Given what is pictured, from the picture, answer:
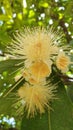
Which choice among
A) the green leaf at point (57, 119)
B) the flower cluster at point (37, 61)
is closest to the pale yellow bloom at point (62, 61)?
the flower cluster at point (37, 61)

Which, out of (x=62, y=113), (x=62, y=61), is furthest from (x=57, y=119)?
(x=62, y=61)

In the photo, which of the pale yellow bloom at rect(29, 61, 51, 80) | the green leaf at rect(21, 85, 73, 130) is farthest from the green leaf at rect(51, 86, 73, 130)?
the pale yellow bloom at rect(29, 61, 51, 80)

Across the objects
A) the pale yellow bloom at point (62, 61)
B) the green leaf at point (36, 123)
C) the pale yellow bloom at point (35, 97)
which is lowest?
the green leaf at point (36, 123)

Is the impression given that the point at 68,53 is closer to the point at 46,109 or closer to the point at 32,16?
the point at 46,109

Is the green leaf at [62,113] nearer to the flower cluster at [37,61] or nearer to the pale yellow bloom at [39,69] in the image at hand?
the flower cluster at [37,61]

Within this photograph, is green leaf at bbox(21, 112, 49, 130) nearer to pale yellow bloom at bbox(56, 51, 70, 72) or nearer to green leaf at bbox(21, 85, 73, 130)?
green leaf at bbox(21, 85, 73, 130)

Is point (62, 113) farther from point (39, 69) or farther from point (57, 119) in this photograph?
point (39, 69)
